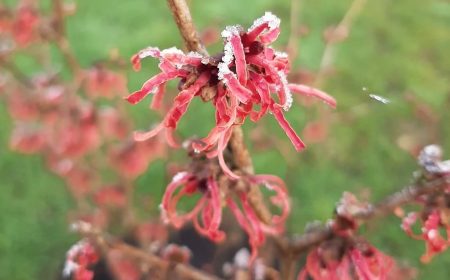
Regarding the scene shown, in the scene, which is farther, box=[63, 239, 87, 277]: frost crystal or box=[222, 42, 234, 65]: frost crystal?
box=[63, 239, 87, 277]: frost crystal

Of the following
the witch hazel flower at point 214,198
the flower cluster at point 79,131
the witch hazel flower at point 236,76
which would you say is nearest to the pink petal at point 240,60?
the witch hazel flower at point 236,76

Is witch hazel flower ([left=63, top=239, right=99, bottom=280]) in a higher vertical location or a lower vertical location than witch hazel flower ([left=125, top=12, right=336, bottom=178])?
lower

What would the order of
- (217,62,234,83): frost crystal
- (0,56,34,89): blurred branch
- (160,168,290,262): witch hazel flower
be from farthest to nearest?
(0,56,34,89): blurred branch, (160,168,290,262): witch hazel flower, (217,62,234,83): frost crystal

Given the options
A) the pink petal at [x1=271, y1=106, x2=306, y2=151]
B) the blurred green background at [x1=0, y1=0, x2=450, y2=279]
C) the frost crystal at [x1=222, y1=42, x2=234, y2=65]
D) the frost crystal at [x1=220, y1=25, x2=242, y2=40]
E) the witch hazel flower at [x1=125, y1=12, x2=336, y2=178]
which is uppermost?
the frost crystal at [x1=220, y1=25, x2=242, y2=40]

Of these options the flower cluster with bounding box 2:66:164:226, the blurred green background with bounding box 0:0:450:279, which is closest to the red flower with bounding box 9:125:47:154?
the flower cluster with bounding box 2:66:164:226

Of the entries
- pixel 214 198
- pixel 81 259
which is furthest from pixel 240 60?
pixel 81 259

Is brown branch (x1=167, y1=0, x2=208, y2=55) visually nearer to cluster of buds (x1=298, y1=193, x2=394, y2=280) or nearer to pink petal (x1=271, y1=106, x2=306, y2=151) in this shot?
pink petal (x1=271, y1=106, x2=306, y2=151)

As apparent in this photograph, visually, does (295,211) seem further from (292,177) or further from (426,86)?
(426,86)

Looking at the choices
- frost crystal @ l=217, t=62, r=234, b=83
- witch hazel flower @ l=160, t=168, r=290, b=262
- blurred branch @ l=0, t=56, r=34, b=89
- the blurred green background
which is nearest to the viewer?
frost crystal @ l=217, t=62, r=234, b=83
